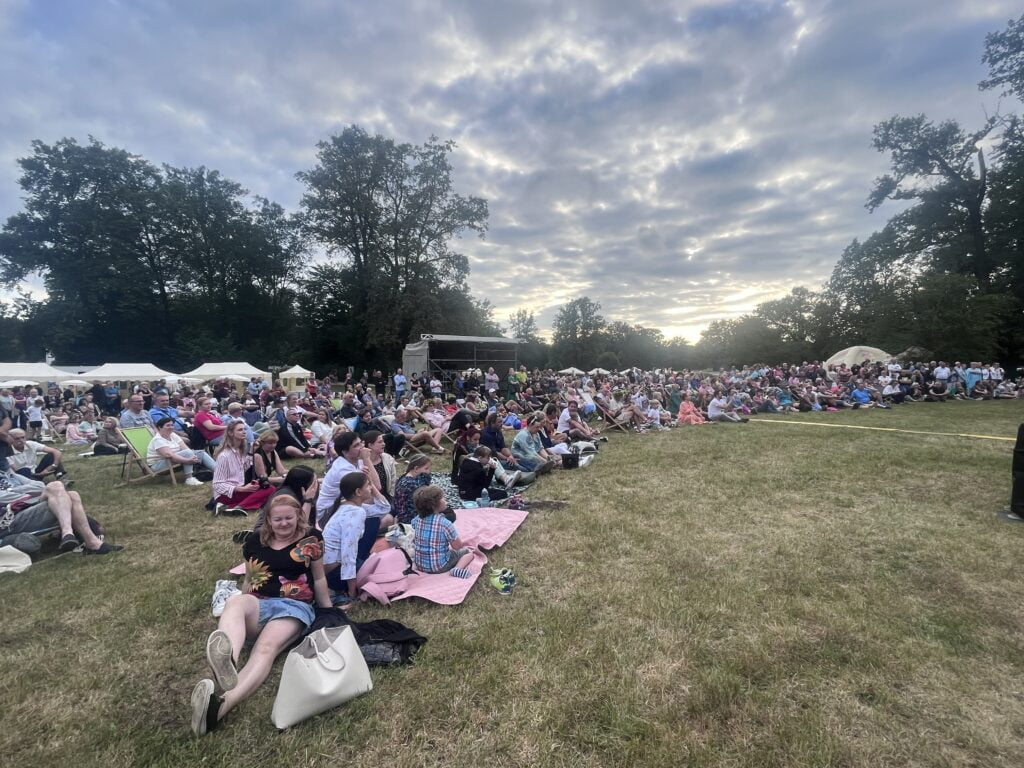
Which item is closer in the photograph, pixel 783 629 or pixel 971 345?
pixel 783 629

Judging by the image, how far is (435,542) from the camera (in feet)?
13.6

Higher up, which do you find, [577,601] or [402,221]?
[402,221]

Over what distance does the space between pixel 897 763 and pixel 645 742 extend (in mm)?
1205

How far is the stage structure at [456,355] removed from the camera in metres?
22.5

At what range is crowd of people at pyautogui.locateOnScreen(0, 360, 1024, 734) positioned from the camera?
3123 millimetres

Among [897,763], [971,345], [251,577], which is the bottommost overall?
[897,763]

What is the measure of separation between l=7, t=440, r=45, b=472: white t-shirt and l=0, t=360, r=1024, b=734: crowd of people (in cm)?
2

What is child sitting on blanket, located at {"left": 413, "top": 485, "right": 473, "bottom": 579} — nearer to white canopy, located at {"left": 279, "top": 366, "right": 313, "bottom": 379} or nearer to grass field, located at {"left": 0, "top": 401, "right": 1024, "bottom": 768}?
grass field, located at {"left": 0, "top": 401, "right": 1024, "bottom": 768}

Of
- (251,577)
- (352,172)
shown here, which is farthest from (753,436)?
(352,172)

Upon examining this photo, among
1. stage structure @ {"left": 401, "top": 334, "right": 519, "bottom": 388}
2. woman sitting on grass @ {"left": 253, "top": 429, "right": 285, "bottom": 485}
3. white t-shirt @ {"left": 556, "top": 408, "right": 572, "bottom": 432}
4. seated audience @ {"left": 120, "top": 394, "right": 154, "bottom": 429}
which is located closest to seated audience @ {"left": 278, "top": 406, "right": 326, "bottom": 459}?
woman sitting on grass @ {"left": 253, "top": 429, "right": 285, "bottom": 485}

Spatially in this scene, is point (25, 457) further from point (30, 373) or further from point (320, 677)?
point (30, 373)

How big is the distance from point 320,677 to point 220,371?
27.9 m

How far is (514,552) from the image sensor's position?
4711 mm

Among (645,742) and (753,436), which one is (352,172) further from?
(645,742)
